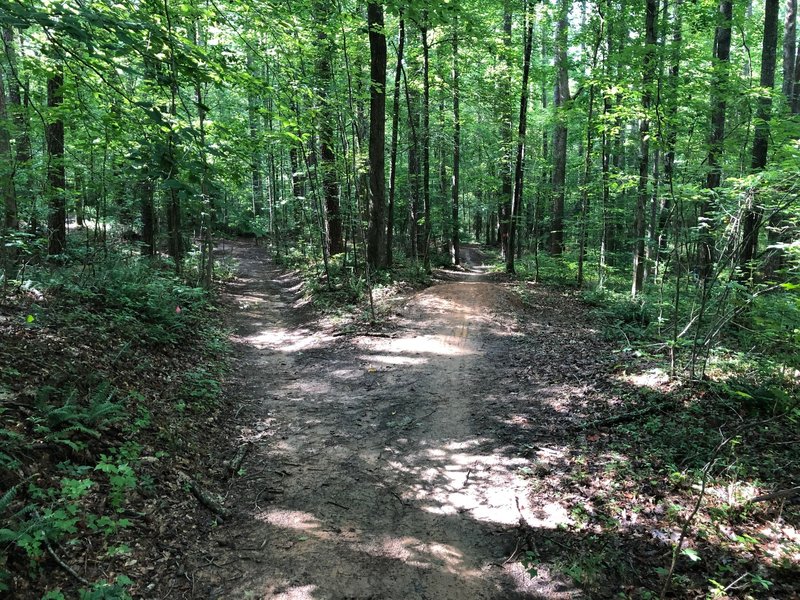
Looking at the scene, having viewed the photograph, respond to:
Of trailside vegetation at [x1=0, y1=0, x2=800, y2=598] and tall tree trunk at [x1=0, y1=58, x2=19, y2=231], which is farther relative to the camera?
tall tree trunk at [x1=0, y1=58, x2=19, y2=231]

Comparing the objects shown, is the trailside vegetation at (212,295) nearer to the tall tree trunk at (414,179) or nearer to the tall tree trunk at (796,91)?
the tall tree trunk at (414,179)

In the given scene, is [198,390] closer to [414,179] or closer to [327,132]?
[327,132]

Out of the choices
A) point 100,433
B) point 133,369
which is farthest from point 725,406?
point 133,369

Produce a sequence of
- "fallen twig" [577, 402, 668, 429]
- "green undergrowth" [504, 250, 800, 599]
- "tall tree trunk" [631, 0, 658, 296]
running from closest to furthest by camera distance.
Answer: "green undergrowth" [504, 250, 800, 599]
"fallen twig" [577, 402, 668, 429]
"tall tree trunk" [631, 0, 658, 296]

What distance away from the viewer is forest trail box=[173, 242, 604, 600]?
3732 mm

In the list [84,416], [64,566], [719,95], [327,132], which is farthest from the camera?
[327,132]

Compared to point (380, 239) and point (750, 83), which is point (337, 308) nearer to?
point (380, 239)

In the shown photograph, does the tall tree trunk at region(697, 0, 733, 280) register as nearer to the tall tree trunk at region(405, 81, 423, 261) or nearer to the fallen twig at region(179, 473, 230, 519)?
the tall tree trunk at region(405, 81, 423, 261)

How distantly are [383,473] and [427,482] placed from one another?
548mm

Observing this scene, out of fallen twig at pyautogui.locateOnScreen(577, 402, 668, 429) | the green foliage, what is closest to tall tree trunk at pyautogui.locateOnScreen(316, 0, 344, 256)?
the green foliage

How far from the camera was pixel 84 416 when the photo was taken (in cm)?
425

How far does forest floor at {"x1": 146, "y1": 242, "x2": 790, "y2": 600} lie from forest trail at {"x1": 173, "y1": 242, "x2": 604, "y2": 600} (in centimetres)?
2

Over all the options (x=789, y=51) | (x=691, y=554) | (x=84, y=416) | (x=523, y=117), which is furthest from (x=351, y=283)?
(x=789, y=51)

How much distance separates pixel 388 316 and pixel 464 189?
917 inches
